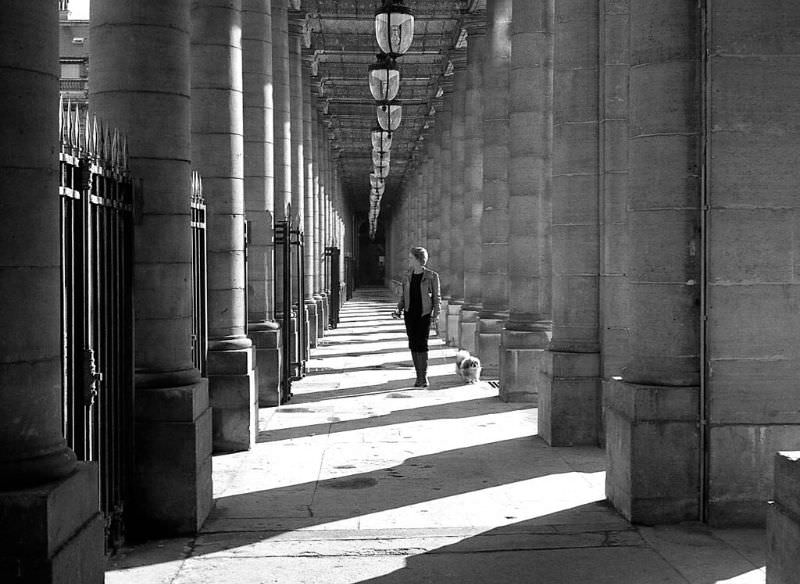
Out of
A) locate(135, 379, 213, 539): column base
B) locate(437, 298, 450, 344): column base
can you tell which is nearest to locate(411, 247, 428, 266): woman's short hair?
locate(135, 379, 213, 539): column base

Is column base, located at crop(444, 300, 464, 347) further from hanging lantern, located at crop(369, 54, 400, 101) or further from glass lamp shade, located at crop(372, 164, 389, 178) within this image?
hanging lantern, located at crop(369, 54, 400, 101)

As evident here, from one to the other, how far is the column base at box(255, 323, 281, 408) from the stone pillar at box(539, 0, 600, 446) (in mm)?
4610

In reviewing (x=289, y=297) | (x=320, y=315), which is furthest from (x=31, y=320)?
(x=320, y=315)

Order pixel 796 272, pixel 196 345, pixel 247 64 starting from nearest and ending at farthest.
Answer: pixel 796 272
pixel 196 345
pixel 247 64

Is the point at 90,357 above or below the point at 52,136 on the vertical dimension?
below

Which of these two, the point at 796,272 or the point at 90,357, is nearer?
the point at 90,357

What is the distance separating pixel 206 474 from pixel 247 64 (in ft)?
27.6

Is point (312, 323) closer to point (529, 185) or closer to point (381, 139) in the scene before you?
point (381, 139)

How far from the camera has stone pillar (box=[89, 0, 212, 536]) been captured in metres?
7.87

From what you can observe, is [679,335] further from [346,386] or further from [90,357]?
[346,386]

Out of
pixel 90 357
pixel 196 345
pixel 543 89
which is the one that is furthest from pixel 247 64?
pixel 90 357

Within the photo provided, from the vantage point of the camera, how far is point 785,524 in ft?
17.6

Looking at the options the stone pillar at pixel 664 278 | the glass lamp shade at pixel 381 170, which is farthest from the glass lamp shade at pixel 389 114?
the stone pillar at pixel 664 278

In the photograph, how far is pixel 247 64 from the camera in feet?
49.3
